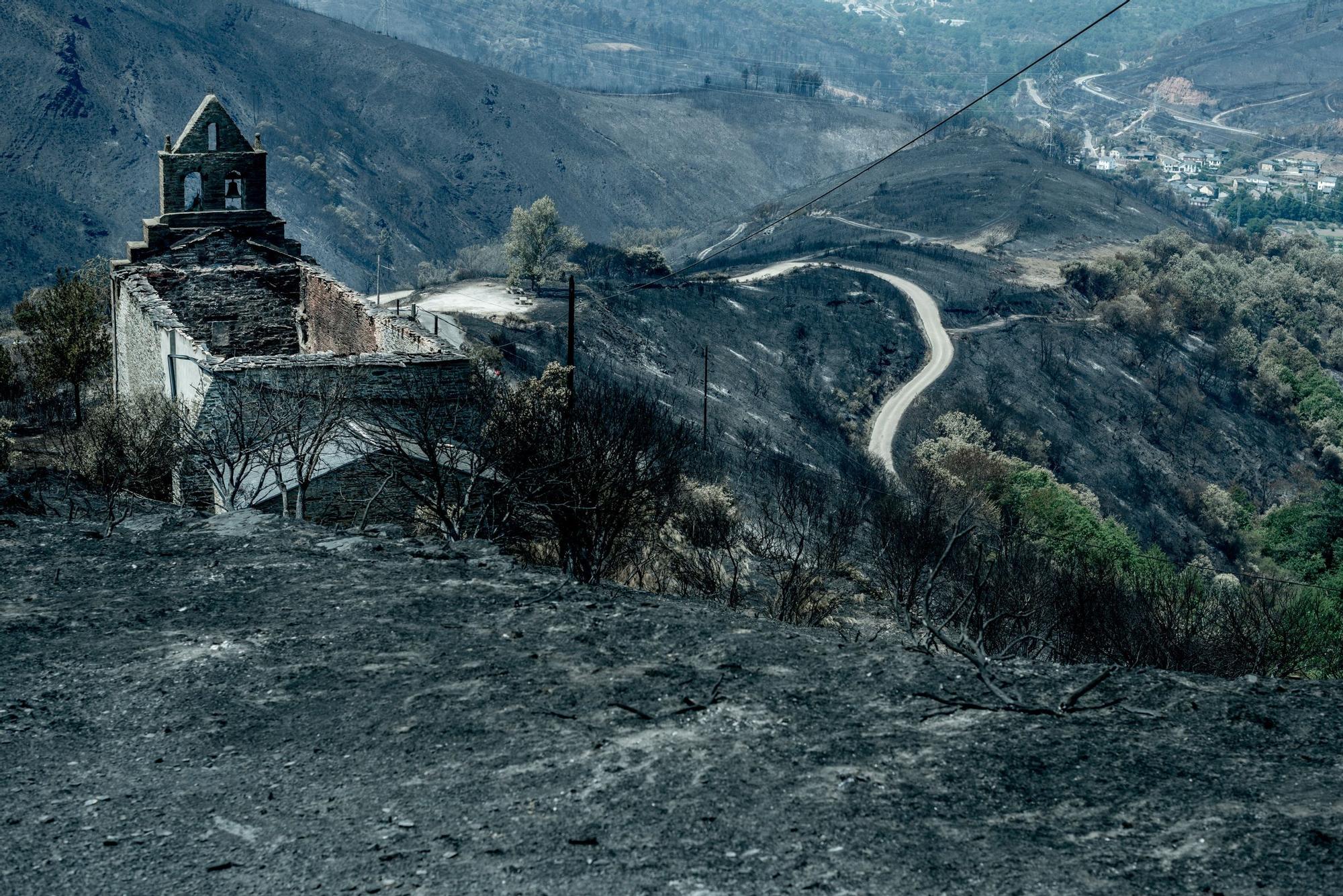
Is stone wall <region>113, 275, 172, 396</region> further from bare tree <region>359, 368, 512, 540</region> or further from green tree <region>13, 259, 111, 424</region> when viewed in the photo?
green tree <region>13, 259, 111, 424</region>

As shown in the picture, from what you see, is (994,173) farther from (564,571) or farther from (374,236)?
(564,571)

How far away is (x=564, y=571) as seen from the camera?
15867 millimetres

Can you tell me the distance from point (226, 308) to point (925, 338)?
214 ft

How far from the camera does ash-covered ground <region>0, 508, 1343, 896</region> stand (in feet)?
28.7

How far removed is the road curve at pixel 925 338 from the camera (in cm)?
7369

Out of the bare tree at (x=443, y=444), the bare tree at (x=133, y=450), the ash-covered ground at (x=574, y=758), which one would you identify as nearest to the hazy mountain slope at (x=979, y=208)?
the bare tree at (x=133, y=450)

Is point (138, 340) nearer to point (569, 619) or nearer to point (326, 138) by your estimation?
point (569, 619)

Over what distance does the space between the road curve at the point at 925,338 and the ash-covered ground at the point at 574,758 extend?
186ft

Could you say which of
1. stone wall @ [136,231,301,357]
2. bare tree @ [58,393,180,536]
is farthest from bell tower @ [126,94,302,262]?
bare tree @ [58,393,180,536]

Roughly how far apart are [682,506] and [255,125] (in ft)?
416

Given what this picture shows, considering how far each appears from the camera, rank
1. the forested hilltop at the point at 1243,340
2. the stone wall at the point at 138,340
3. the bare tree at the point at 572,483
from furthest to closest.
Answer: the forested hilltop at the point at 1243,340
the stone wall at the point at 138,340
the bare tree at the point at 572,483

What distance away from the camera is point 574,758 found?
34.0ft

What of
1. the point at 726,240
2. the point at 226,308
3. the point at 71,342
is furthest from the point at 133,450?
the point at 726,240

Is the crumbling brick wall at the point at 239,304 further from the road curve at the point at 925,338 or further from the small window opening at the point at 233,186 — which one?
the road curve at the point at 925,338
